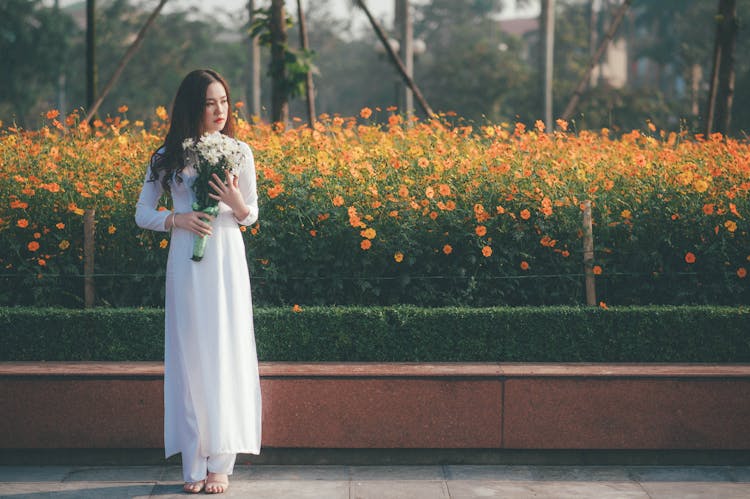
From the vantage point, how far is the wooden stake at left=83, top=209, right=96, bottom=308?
220 inches

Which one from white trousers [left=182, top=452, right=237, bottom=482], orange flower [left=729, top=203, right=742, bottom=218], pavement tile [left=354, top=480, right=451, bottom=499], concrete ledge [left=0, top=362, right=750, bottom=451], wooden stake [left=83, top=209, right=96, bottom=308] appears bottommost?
pavement tile [left=354, top=480, right=451, bottom=499]

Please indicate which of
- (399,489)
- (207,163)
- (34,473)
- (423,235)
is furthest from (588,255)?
(34,473)

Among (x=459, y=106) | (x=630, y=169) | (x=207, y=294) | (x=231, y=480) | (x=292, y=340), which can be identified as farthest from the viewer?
(x=459, y=106)

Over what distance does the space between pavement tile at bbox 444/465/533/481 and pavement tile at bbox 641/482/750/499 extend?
1.85ft

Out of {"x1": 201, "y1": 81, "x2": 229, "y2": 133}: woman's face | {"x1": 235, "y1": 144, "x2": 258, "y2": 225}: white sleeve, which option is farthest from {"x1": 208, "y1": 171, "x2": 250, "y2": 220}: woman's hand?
{"x1": 201, "y1": 81, "x2": 229, "y2": 133}: woman's face

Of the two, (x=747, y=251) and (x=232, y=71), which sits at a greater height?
(x=232, y=71)

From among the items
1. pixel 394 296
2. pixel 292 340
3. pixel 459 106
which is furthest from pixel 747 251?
pixel 459 106

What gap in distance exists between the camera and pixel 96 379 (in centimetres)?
475

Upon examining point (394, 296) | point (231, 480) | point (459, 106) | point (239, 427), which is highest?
point (459, 106)

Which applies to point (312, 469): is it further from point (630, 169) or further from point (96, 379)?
point (630, 169)

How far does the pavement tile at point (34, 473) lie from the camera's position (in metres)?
4.57

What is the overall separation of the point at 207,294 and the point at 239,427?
61cm

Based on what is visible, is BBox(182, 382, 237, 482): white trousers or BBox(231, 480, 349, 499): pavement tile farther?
BBox(231, 480, 349, 499): pavement tile

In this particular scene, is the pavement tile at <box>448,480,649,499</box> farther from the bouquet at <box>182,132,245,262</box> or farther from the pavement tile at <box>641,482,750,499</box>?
the bouquet at <box>182,132,245,262</box>
